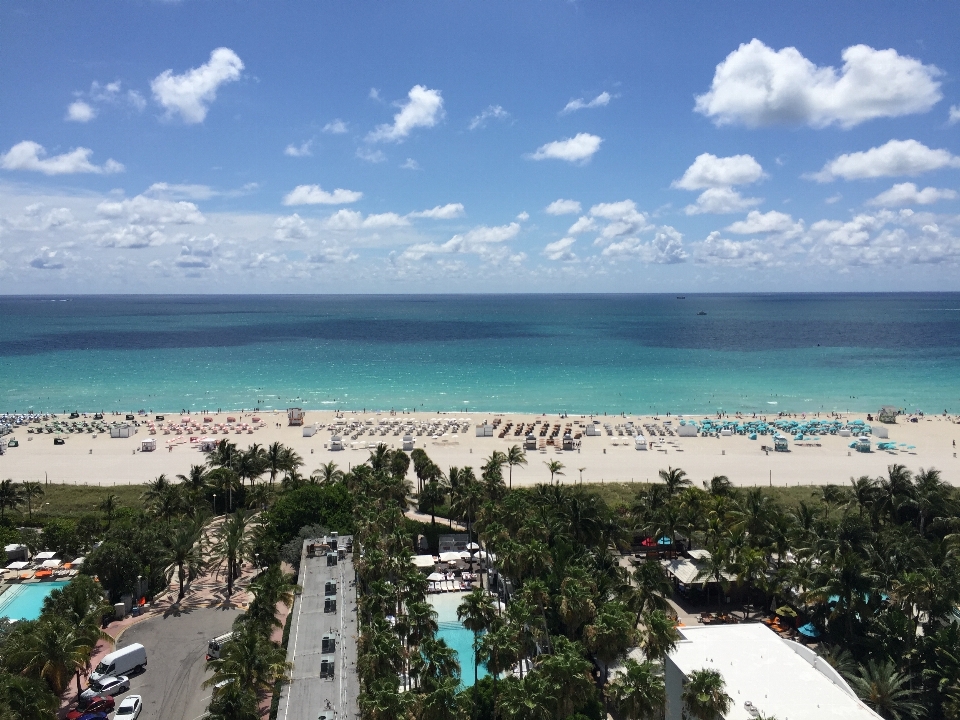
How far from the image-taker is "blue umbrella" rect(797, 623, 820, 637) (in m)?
26.4

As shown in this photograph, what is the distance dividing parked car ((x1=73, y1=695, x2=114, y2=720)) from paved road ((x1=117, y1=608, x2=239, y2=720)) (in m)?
1.13

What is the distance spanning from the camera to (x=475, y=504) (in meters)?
35.1

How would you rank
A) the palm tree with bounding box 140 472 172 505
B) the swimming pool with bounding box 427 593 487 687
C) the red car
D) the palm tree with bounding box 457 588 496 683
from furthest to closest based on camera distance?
the palm tree with bounding box 140 472 172 505 < the swimming pool with bounding box 427 593 487 687 < the red car < the palm tree with bounding box 457 588 496 683

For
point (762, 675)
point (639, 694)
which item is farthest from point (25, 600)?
point (762, 675)

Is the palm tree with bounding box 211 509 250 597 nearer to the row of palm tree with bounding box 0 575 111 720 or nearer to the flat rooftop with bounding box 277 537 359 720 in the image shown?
the flat rooftop with bounding box 277 537 359 720

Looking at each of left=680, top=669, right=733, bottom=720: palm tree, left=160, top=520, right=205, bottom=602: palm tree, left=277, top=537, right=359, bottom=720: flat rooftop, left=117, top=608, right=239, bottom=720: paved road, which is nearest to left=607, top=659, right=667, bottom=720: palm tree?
left=680, top=669, right=733, bottom=720: palm tree

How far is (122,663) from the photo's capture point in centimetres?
2380

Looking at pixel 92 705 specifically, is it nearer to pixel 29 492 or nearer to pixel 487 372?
pixel 29 492

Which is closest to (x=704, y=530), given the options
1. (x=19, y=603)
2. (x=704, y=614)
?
(x=704, y=614)

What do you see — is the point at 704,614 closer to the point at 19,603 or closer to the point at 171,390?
the point at 19,603

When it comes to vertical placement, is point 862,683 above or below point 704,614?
above

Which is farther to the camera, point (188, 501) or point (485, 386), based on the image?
point (485, 386)

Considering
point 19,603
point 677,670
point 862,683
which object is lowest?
point 19,603

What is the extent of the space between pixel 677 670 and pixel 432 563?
57.7ft
